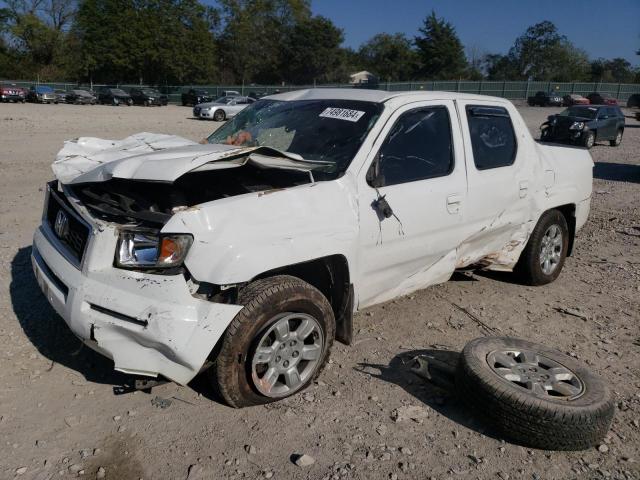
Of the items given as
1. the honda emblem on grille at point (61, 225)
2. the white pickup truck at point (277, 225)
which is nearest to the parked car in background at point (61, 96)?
the white pickup truck at point (277, 225)

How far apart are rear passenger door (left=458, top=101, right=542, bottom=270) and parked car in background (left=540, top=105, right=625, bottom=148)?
1649 cm

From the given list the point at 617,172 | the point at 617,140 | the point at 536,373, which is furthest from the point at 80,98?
the point at 536,373

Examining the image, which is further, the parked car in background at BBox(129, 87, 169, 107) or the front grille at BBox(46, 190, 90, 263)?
the parked car in background at BBox(129, 87, 169, 107)

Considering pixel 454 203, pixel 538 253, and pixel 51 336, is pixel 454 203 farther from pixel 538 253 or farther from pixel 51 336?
pixel 51 336

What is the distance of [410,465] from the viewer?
9.41ft

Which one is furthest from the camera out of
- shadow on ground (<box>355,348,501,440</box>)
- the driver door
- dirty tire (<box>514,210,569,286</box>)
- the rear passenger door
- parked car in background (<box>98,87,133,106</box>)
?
parked car in background (<box>98,87,133,106</box>)

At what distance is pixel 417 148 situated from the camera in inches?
156

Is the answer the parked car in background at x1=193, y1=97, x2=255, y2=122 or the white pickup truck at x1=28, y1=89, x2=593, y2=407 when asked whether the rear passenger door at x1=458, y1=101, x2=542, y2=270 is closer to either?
the white pickup truck at x1=28, y1=89, x2=593, y2=407

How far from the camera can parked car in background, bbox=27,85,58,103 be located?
38.6 metres

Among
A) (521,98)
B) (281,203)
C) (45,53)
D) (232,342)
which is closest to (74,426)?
(232,342)

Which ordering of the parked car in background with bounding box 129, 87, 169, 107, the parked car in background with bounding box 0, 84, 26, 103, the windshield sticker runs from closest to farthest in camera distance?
the windshield sticker
the parked car in background with bounding box 0, 84, 26, 103
the parked car in background with bounding box 129, 87, 169, 107

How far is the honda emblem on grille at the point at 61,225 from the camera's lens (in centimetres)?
334

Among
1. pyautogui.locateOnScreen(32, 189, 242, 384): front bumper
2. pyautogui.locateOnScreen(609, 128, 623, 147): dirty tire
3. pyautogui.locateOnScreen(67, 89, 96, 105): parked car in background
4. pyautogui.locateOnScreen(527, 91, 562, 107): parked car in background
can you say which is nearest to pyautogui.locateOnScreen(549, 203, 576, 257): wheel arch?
pyautogui.locateOnScreen(32, 189, 242, 384): front bumper

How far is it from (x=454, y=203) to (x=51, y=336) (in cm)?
305
